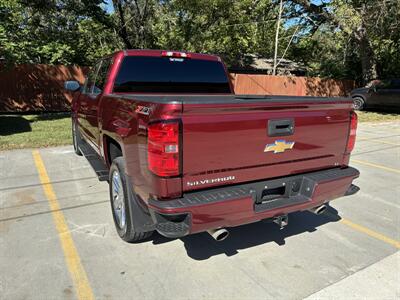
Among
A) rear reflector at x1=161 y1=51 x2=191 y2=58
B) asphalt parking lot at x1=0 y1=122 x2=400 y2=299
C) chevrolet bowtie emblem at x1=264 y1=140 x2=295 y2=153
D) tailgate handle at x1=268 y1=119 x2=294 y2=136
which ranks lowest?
asphalt parking lot at x1=0 y1=122 x2=400 y2=299

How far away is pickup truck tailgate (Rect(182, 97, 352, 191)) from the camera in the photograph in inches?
102

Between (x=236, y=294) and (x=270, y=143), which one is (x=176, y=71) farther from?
(x=236, y=294)

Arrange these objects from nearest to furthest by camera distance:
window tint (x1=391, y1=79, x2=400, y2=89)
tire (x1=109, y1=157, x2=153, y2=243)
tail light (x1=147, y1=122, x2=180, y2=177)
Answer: tail light (x1=147, y1=122, x2=180, y2=177) → tire (x1=109, y1=157, x2=153, y2=243) → window tint (x1=391, y1=79, x2=400, y2=89)

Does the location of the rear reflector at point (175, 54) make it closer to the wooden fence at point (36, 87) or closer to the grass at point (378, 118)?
the wooden fence at point (36, 87)

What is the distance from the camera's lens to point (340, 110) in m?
3.37

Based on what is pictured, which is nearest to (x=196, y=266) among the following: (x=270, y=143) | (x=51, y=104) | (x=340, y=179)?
(x=270, y=143)

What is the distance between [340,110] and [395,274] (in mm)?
1626

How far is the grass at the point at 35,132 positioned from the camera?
818 cm

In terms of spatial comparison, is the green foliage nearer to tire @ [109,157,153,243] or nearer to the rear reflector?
the rear reflector

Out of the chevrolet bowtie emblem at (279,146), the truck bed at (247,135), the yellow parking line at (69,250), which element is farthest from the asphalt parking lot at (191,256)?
the chevrolet bowtie emblem at (279,146)

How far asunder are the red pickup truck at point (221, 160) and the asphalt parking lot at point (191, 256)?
1.28 feet

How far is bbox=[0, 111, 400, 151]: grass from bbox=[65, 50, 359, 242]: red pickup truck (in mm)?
4985

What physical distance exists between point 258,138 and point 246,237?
4.70 ft

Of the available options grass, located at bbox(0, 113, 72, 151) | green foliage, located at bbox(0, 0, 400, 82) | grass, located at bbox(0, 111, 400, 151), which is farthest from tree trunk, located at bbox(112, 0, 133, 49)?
grass, located at bbox(0, 113, 72, 151)
